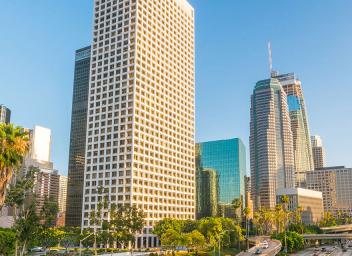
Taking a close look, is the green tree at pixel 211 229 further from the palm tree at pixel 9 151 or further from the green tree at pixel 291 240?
the palm tree at pixel 9 151

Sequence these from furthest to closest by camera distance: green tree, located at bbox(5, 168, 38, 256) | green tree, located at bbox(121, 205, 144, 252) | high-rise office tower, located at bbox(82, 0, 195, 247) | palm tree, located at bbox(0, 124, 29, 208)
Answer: high-rise office tower, located at bbox(82, 0, 195, 247) → green tree, located at bbox(121, 205, 144, 252) → green tree, located at bbox(5, 168, 38, 256) → palm tree, located at bbox(0, 124, 29, 208)

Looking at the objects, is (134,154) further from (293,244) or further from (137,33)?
(293,244)

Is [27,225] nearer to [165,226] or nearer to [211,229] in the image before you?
[165,226]

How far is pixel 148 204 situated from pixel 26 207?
119 meters

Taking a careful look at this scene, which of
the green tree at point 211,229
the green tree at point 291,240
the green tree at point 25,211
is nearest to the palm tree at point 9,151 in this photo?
the green tree at point 25,211

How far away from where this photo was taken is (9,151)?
49.4 metres

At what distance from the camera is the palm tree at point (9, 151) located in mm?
49312

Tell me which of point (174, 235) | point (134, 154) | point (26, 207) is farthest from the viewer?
point (134, 154)

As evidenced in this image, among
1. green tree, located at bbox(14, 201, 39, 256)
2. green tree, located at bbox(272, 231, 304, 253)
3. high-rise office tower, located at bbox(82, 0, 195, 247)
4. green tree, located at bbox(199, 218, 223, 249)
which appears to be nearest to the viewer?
green tree, located at bbox(14, 201, 39, 256)

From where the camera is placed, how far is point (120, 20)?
199 metres

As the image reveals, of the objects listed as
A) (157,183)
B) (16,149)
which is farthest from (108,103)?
(16,149)

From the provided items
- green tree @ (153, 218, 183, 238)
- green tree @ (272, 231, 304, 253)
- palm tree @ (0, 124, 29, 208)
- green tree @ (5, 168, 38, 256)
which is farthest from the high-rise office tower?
palm tree @ (0, 124, 29, 208)

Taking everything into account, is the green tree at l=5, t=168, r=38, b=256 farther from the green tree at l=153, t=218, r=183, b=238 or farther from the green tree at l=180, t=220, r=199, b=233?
the green tree at l=180, t=220, r=199, b=233

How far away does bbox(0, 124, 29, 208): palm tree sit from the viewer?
49312 millimetres
